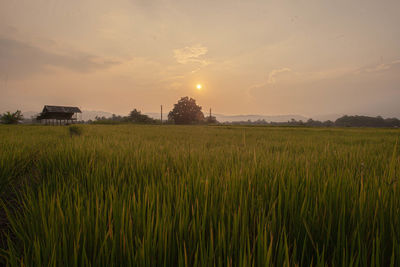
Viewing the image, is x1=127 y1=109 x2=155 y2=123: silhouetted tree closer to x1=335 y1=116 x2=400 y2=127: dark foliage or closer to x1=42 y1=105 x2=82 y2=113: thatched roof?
x1=42 y1=105 x2=82 y2=113: thatched roof

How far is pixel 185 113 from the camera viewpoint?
52156 mm

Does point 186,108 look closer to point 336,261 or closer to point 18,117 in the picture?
point 18,117

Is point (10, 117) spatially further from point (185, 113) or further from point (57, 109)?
point (185, 113)

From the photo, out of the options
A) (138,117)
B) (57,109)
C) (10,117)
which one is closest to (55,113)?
(57,109)

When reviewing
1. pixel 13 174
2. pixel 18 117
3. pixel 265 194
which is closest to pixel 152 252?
pixel 265 194

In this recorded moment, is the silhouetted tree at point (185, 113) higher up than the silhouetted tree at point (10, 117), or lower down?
higher up

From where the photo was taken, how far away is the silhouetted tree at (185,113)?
52.2 metres

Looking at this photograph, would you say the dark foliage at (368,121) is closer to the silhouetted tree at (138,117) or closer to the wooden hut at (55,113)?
the silhouetted tree at (138,117)

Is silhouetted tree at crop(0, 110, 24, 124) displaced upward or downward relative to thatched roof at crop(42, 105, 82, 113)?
downward

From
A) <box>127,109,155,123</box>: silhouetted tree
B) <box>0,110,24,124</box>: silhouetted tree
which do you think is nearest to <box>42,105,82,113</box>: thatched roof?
<box>0,110,24,124</box>: silhouetted tree

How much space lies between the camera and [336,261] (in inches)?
22.1

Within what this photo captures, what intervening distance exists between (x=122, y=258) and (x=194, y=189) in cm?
52

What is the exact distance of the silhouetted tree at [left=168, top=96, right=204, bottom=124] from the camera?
52156mm

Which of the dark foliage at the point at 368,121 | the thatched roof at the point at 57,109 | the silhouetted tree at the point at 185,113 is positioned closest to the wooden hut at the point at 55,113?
the thatched roof at the point at 57,109
